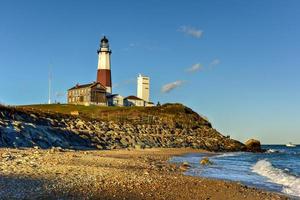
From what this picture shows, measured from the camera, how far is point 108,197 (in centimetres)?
1223

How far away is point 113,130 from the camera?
201 ft

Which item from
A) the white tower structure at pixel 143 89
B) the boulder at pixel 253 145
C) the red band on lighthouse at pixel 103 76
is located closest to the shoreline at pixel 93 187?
the boulder at pixel 253 145

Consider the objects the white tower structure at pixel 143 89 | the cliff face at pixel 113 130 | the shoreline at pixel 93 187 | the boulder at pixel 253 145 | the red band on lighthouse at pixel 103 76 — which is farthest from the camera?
the white tower structure at pixel 143 89

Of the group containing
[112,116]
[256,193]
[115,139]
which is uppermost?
[112,116]

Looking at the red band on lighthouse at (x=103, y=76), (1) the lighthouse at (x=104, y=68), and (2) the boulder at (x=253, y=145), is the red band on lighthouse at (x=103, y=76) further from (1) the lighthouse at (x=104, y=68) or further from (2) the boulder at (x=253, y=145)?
(2) the boulder at (x=253, y=145)

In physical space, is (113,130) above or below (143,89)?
below

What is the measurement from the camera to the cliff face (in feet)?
124

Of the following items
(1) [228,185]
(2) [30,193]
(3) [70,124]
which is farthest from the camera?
(3) [70,124]

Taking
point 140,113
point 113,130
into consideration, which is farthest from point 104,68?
point 113,130

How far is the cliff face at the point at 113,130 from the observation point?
3780 cm

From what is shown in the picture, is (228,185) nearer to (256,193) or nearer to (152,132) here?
(256,193)

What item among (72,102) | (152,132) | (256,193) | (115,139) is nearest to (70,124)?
(115,139)

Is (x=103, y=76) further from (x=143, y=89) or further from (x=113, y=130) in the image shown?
(x=113, y=130)

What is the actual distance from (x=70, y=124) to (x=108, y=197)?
1599 inches
